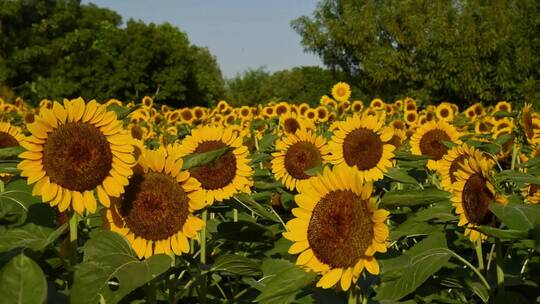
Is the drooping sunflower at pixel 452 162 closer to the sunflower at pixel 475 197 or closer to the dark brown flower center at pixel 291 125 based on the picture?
the sunflower at pixel 475 197

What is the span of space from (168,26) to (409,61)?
15767 millimetres

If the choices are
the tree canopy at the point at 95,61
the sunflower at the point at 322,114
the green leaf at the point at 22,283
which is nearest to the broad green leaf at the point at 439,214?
the green leaf at the point at 22,283

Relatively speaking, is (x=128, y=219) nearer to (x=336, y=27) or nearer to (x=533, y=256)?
(x=533, y=256)

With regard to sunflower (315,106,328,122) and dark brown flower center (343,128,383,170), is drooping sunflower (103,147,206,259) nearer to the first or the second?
dark brown flower center (343,128,383,170)

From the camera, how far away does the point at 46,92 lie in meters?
29.6

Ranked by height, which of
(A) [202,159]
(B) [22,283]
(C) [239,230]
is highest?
(A) [202,159]

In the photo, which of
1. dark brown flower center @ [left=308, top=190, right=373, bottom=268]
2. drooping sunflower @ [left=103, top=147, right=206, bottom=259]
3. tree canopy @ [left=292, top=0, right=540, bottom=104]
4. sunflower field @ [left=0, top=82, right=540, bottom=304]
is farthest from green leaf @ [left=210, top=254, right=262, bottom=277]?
tree canopy @ [left=292, top=0, right=540, bottom=104]

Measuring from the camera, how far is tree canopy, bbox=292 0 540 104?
19.5m

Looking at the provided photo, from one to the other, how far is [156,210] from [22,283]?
29.0 inches

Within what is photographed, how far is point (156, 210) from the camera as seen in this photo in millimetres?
1904

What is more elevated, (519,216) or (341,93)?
(341,93)

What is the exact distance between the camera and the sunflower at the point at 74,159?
180 centimetres

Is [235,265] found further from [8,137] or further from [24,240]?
[8,137]

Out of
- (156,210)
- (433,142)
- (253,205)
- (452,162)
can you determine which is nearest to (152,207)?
(156,210)
